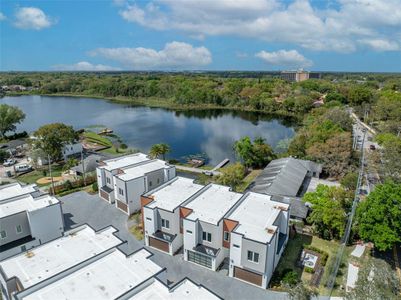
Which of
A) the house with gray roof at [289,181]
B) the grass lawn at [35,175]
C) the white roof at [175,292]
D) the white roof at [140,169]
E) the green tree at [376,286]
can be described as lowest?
the grass lawn at [35,175]

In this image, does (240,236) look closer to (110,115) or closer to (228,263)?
(228,263)

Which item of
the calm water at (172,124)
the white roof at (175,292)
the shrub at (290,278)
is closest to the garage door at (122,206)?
the white roof at (175,292)

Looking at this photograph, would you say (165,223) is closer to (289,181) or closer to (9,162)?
(289,181)

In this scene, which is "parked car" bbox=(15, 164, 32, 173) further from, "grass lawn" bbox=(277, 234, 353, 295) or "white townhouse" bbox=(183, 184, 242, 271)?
"grass lawn" bbox=(277, 234, 353, 295)

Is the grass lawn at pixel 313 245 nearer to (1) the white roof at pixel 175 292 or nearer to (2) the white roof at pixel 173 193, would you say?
(1) the white roof at pixel 175 292

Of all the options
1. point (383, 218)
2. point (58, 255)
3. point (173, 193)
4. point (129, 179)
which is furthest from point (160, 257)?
point (383, 218)

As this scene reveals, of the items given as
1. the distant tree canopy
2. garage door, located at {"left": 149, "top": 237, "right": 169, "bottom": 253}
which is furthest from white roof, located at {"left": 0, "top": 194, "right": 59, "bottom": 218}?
the distant tree canopy
